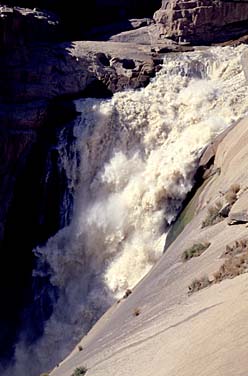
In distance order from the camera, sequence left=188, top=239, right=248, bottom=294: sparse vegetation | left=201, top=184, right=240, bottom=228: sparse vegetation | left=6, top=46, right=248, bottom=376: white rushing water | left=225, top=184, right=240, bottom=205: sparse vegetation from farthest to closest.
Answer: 1. left=6, top=46, right=248, bottom=376: white rushing water
2. left=225, top=184, right=240, bottom=205: sparse vegetation
3. left=201, top=184, right=240, bottom=228: sparse vegetation
4. left=188, top=239, right=248, bottom=294: sparse vegetation

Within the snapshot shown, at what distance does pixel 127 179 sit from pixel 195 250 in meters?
12.6

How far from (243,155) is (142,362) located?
11822 mm

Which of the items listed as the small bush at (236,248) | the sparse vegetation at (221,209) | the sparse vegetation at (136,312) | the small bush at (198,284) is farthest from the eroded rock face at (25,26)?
the small bush at (198,284)

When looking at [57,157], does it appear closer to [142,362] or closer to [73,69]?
[73,69]

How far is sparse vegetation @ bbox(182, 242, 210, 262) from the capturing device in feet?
64.6

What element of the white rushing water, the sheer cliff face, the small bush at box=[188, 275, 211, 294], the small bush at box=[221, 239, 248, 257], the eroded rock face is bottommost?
the white rushing water

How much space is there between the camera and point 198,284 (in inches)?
667

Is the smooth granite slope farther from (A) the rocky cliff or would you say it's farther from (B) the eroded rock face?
(B) the eroded rock face

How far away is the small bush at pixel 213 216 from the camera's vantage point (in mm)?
21158

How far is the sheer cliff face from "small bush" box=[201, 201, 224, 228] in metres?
18.3

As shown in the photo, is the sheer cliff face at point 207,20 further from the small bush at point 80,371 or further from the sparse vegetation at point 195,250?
the small bush at point 80,371

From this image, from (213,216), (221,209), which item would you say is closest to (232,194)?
(221,209)

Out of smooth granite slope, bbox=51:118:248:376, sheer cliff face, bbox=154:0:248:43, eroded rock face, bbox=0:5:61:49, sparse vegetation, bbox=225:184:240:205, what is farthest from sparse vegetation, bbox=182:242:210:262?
sheer cliff face, bbox=154:0:248:43

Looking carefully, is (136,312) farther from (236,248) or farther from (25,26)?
(25,26)
